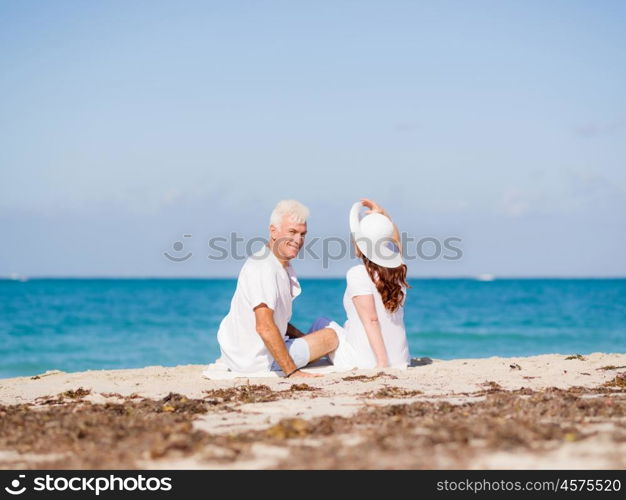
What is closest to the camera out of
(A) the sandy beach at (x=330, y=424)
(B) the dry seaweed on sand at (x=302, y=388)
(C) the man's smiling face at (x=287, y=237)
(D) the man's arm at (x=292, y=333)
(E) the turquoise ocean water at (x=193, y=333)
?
(A) the sandy beach at (x=330, y=424)

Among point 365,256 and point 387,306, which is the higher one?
point 365,256

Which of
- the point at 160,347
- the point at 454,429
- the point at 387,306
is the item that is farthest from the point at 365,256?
the point at 160,347

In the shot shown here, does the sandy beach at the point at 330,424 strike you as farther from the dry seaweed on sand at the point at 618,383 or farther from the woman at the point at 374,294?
the woman at the point at 374,294

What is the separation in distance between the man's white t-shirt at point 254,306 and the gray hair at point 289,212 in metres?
0.34

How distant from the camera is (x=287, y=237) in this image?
7473mm

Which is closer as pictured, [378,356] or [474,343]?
[378,356]

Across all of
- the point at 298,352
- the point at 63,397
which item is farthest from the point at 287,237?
the point at 63,397

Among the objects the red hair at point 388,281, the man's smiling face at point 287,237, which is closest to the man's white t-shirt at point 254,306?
the man's smiling face at point 287,237

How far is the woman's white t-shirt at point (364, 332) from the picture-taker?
7781mm

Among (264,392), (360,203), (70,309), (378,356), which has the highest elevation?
(70,309)

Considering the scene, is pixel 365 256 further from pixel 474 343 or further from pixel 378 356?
pixel 474 343

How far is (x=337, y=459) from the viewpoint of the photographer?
3779 millimetres

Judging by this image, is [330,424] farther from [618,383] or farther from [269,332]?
[618,383]

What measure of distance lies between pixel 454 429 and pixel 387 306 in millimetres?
3548
